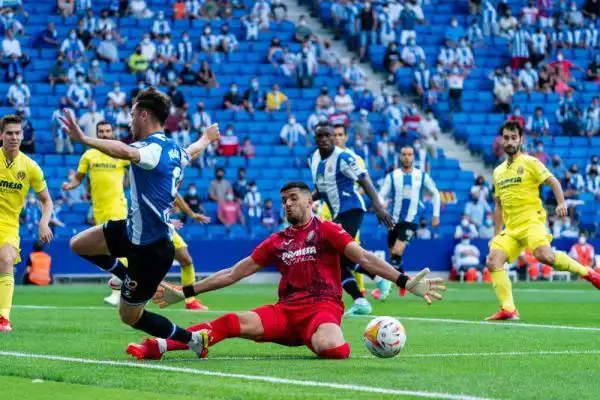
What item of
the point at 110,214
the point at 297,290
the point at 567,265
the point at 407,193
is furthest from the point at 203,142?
the point at 407,193

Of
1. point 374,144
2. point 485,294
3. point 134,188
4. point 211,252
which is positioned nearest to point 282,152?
point 374,144

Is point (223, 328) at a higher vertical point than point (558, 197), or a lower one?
lower

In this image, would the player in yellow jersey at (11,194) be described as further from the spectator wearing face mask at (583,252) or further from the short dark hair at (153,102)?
the spectator wearing face mask at (583,252)

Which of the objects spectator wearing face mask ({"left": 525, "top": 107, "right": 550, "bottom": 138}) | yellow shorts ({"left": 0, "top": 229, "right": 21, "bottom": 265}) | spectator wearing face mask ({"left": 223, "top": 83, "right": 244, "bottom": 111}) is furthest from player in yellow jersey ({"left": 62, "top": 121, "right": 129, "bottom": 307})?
spectator wearing face mask ({"left": 525, "top": 107, "right": 550, "bottom": 138})

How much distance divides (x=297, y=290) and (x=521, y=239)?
6062 mm

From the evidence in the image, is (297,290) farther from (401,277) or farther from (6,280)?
(6,280)

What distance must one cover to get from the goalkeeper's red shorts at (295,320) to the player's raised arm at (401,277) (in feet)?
1.67

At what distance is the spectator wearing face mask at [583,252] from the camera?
110 ft

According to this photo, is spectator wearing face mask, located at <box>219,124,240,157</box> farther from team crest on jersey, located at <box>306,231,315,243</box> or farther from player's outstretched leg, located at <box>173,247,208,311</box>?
team crest on jersey, located at <box>306,231,315,243</box>

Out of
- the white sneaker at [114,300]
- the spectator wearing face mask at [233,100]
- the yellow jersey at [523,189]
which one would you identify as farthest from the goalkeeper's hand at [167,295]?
the spectator wearing face mask at [233,100]

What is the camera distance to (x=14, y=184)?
579 inches

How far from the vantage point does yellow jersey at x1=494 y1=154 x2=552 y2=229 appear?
1675 centimetres

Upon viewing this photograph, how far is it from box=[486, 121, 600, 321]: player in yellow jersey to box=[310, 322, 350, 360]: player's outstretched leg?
5819 mm

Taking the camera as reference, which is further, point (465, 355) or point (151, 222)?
point (465, 355)
